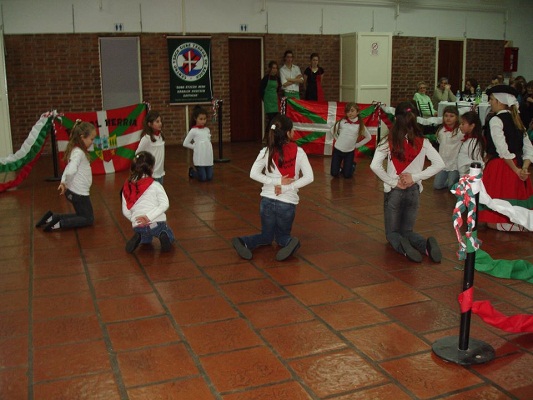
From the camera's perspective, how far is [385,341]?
344 cm

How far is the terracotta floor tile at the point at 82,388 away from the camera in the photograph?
2.88 meters

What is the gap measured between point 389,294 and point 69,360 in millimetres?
2136

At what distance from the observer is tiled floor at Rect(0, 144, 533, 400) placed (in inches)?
118

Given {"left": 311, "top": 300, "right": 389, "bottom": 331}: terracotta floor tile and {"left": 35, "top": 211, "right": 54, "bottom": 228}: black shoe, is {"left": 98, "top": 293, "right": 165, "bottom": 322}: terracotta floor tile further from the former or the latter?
{"left": 35, "top": 211, "right": 54, "bottom": 228}: black shoe

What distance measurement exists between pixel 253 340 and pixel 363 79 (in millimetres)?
10900

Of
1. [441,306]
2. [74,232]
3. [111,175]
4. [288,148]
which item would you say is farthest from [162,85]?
[441,306]

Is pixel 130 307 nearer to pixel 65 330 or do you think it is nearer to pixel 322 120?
pixel 65 330

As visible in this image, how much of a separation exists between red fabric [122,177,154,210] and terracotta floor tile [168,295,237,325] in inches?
55.7

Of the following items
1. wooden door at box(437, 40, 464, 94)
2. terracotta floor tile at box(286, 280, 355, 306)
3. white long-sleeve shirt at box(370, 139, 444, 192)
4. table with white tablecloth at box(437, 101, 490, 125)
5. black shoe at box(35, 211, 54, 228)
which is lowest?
terracotta floor tile at box(286, 280, 355, 306)

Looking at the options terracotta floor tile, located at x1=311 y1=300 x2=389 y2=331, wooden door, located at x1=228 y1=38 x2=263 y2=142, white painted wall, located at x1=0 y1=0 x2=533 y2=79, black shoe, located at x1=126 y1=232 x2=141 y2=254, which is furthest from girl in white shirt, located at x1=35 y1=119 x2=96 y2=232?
wooden door, located at x1=228 y1=38 x2=263 y2=142

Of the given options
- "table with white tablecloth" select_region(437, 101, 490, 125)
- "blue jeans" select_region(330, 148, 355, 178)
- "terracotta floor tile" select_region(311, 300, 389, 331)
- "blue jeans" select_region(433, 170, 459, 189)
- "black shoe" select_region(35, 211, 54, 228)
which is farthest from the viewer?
"table with white tablecloth" select_region(437, 101, 490, 125)

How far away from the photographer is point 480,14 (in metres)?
15.4

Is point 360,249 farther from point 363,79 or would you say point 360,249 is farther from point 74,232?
point 363,79

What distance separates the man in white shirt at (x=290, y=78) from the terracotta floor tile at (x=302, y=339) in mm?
9358
